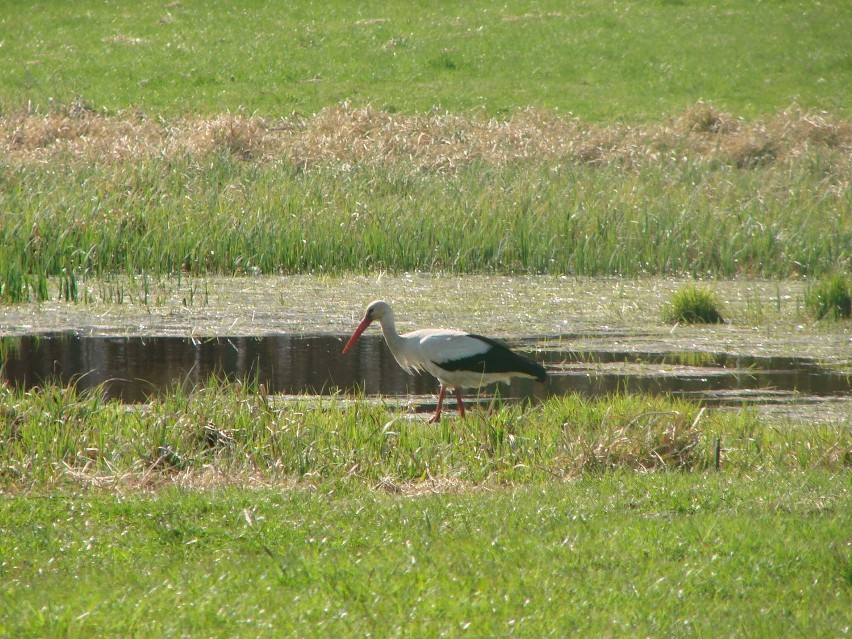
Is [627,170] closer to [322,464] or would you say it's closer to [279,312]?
[279,312]

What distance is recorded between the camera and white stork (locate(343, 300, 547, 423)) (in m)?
9.35

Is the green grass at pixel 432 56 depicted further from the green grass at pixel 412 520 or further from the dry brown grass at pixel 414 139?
the green grass at pixel 412 520

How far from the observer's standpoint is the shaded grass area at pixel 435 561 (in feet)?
14.6

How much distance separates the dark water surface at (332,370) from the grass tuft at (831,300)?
6.06ft

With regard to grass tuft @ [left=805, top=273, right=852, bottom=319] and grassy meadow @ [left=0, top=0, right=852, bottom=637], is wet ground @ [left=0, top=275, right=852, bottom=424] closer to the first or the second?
grassy meadow @ [left=0, top=0, right=852, bottom=637]

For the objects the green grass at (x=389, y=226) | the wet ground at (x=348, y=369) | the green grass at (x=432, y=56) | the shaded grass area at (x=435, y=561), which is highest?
the green grass at (x=432, y=56)

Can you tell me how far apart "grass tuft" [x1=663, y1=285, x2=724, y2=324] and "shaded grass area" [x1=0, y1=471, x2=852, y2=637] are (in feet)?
20.5

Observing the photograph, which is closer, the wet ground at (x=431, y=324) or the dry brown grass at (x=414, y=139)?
the wet ground at (x=431, y=324)

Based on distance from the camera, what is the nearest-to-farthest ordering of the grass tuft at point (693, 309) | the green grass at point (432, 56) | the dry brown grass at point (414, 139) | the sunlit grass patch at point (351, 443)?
the sunlit grass patch at point (351, 443)
the grass tuft at point (693, 309)
the dry brown grass at point (414, 139)
the green grass at point (432, 56)

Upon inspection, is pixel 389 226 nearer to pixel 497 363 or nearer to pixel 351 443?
pixel 497 363

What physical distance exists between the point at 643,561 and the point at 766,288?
9836 mm

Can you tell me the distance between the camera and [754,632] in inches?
173

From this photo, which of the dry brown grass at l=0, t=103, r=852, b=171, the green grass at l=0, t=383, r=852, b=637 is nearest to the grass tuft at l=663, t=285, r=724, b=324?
the green grass at l=0, t=383, r=852, b=637

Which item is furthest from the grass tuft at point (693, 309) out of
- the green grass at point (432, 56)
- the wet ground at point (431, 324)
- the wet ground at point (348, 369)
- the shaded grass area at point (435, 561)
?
the green grass at point (432, 56)
